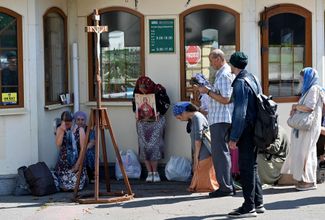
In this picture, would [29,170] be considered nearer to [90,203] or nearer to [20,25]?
[90,203]

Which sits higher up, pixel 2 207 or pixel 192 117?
pixel 192 117

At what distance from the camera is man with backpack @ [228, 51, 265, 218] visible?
Result: 7.02 m

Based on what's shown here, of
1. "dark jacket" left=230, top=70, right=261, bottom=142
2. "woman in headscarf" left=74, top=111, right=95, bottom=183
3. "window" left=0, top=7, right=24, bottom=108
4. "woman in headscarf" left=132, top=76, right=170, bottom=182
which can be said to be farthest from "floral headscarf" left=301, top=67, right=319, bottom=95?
"window" left=0, top=7, right=24, bottom=108

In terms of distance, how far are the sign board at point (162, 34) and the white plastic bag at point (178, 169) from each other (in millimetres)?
1715

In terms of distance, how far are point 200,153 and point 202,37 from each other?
7.05ft

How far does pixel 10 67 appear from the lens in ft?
30.2

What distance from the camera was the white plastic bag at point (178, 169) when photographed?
9.82 m

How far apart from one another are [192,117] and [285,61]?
2.23m

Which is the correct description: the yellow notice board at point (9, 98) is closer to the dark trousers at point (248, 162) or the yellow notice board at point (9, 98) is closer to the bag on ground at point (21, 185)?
the bag on ground at point (21, 185)

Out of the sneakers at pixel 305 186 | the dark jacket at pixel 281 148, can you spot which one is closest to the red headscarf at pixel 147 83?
the dark jacket at pixel 281 148

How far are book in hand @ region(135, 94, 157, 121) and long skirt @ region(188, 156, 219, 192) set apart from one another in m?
1.37

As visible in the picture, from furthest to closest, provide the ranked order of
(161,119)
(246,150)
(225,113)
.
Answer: (161,119) → (225,113) → (246,150)

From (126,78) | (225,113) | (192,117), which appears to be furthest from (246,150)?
(126,78)

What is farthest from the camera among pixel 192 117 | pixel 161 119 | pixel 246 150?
pixel 161 119
